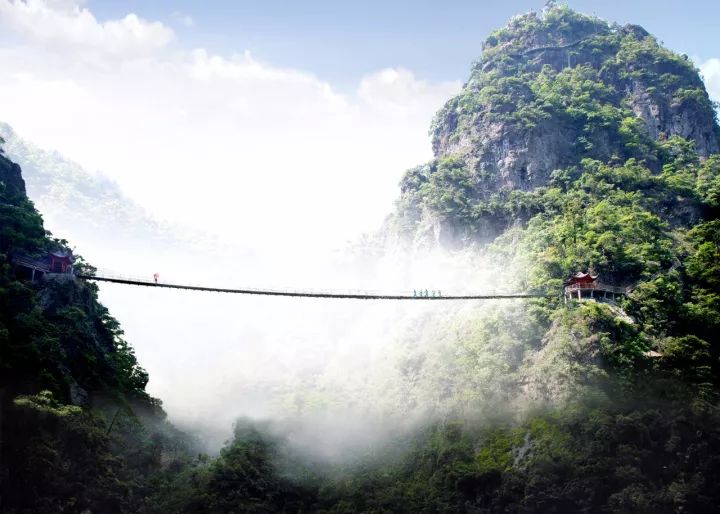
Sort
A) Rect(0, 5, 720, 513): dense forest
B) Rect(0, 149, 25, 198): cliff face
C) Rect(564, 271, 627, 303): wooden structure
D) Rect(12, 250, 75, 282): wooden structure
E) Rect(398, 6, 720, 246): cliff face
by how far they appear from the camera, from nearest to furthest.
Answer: Rect(0, 5, 720, 513): dense forest, Rect(12, 250, 75, 282): wooden structure, Rect(564, 271, 627, 303): wooden structure, Rect(0, 149, 25, 198): cliff face, Rect(398, 6, 720, 246): cliff face

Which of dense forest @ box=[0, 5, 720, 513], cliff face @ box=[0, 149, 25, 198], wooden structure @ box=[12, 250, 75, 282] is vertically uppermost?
cliff face @ box=[0, 149, 25, 198]

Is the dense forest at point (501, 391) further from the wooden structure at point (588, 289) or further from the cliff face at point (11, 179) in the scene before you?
the wooden structure at point (588, 289)

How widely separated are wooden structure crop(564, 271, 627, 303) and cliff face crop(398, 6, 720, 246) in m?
17.0

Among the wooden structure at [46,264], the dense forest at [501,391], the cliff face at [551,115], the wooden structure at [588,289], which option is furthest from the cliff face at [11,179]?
the cliff face at [551,115]

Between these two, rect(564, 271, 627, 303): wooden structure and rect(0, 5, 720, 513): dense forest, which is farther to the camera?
rect(564, 271, 627, 303): wooden structure

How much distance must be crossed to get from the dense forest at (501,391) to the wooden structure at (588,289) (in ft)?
2.59

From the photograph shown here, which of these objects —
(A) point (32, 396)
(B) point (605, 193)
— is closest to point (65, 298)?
(A) point (32, 396)

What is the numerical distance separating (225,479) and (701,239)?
35168 mm

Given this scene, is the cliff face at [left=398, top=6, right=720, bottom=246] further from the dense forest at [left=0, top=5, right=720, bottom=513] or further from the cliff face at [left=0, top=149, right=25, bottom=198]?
the cliff face at [left=0, top=149, right=25, bottom=198]

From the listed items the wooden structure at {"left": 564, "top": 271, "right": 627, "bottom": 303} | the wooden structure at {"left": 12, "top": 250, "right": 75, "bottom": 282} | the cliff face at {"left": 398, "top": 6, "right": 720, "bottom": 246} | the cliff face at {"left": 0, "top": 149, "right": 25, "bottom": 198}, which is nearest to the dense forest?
the cliff face at {"left": 0, "top": 149, "right": 25, "bottom": 198}

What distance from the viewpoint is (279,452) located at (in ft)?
130

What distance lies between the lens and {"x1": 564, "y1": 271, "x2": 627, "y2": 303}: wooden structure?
37312 mm

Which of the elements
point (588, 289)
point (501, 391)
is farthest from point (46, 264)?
point (588, 289)

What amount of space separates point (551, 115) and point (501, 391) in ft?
109
